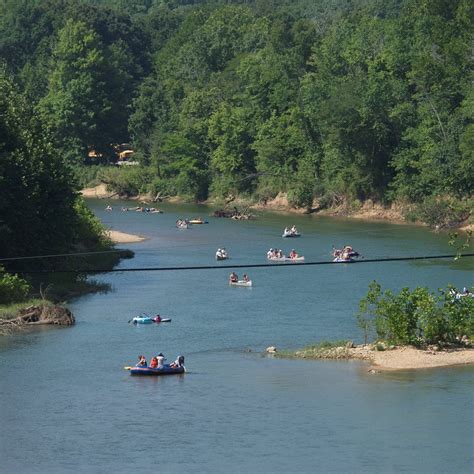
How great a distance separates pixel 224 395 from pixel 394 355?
8077mm

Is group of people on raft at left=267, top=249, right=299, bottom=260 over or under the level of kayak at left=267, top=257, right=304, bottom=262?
over

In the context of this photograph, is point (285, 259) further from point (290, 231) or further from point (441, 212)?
point (441, 212)

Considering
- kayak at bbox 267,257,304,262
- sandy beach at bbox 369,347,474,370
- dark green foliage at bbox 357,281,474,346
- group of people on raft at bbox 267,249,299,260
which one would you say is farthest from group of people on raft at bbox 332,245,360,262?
sandy beach at bbox 369,347,474,370

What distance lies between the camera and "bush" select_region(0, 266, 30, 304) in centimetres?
6362

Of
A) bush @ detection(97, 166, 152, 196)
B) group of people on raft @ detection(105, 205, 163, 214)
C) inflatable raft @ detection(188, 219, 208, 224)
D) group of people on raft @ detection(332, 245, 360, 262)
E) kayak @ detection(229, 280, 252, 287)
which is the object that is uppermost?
bush @ detection(97, 166, 152, 196)

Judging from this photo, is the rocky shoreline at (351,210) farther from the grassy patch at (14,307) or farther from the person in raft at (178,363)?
the person in raft at (178,363)

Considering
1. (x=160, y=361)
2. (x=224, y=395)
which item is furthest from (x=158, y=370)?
(x=224, y=395)

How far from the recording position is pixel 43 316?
62969mm

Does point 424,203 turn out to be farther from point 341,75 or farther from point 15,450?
point 15,450

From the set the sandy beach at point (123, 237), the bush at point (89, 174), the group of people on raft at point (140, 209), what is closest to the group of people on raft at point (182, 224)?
the sandy beach at point (123, 237)

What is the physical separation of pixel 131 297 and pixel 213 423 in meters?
24.9

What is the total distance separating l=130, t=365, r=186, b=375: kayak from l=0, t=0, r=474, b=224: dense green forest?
2652cm

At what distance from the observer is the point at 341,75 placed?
4894 inches

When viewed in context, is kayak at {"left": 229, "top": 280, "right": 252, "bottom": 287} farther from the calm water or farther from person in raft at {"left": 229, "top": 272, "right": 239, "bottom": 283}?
the calm water
